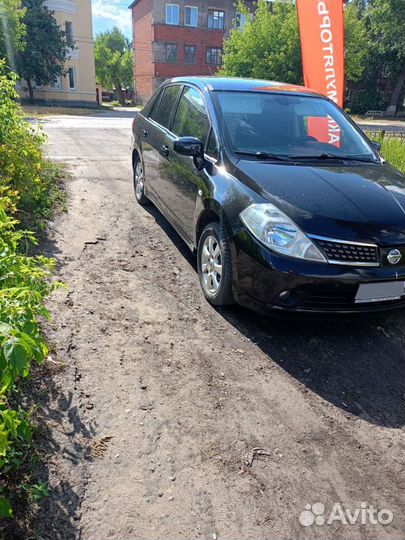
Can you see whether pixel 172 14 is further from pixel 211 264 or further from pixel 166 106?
pixel 211 264

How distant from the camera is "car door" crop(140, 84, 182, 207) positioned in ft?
15.8

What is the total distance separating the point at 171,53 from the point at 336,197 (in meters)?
42.9

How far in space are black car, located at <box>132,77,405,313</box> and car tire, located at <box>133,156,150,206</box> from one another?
1.06 meters

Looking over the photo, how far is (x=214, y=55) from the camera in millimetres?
42281

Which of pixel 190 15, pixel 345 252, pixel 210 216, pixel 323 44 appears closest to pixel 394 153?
pixel 323 44

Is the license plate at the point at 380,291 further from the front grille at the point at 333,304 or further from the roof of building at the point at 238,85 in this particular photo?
the roof of building at the point at 238,85

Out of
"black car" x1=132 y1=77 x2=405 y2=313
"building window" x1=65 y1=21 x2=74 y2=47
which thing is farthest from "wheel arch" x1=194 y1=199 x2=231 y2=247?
"building window" x1=65 y1=21 x2=74 y2=47

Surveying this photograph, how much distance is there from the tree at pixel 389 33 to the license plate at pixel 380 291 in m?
43.6

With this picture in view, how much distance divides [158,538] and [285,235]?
190 centimetres

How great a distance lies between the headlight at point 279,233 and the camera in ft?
9.18

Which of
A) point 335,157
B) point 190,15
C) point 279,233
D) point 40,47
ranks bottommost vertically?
point 279,233

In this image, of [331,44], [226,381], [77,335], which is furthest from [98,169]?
[226,381]

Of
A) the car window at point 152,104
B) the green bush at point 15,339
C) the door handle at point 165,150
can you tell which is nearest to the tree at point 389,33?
the car window at point 152,104

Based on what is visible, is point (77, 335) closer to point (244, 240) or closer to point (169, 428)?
point (169, 428)
